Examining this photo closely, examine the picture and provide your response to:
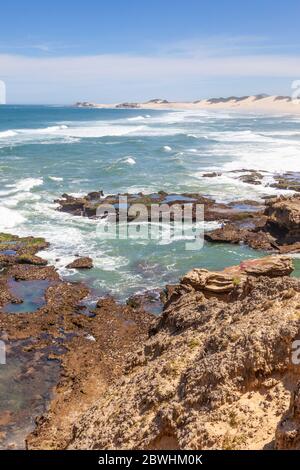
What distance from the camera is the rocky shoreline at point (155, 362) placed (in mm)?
9031

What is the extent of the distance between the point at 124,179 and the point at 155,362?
4539cm

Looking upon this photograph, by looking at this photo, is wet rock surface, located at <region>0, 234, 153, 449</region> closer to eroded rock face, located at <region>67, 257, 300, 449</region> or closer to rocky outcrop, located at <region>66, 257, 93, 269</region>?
rocky outcrop, located at <region>66, 257, 93, 269</region>

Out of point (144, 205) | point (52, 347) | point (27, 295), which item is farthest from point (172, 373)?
point (144, 205)

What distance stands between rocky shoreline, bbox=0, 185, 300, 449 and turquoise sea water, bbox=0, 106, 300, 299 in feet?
9.45

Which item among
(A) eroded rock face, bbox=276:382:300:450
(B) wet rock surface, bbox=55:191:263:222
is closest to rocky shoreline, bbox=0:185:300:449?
(A) eroded rock face, bbox=276:382:300:450

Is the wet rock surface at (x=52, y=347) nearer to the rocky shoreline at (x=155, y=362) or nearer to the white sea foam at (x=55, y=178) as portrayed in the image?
the rocky shoreline at (x=155, y=362)

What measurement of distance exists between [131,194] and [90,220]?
8.84 m

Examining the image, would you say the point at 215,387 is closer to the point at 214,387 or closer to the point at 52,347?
the point at 214,387

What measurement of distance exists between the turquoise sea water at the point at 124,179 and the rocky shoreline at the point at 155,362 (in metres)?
2.88

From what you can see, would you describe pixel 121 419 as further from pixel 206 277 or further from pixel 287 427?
pixel 206 277

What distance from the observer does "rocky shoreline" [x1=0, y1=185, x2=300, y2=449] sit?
9031 mm

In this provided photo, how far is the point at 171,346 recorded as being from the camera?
12.8m
